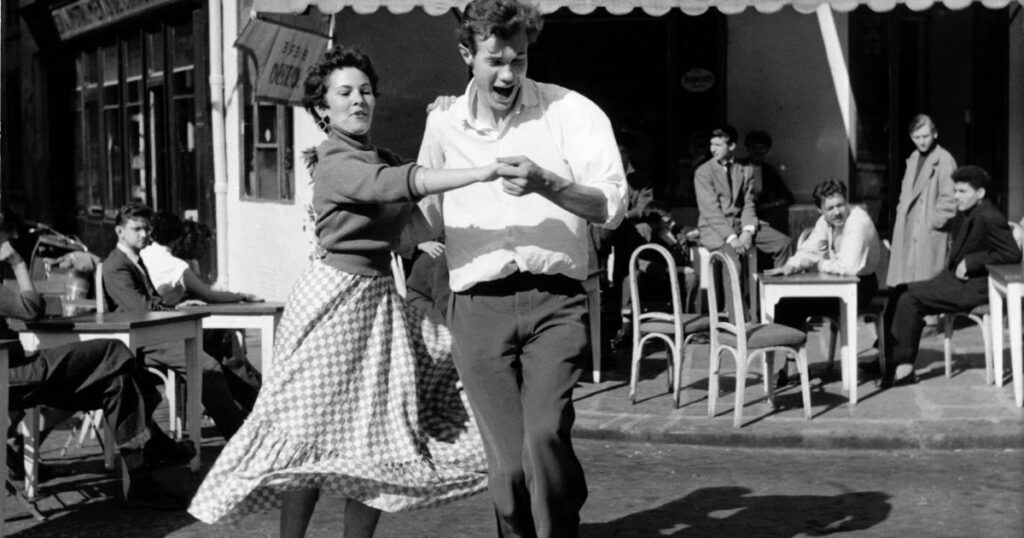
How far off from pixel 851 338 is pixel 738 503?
284 centimetres

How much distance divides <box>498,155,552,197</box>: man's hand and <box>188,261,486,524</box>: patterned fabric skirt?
1.07 m

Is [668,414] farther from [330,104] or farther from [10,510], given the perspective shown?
[330,104]

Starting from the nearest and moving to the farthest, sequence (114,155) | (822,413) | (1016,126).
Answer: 1. (822,413)
2. (1016,126)
3. (114,155)

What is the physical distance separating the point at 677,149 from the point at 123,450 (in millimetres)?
8535

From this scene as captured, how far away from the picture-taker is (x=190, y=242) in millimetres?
9430

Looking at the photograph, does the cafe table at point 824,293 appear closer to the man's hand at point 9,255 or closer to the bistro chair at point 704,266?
the bistro chair at point 704,266

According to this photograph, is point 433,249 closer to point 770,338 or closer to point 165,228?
point 165,228

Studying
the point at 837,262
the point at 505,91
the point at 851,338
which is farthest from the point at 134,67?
the point at 505,91

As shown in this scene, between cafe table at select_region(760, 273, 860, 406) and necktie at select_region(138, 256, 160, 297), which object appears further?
cafe table at select_region(760, 273, 860, 406)

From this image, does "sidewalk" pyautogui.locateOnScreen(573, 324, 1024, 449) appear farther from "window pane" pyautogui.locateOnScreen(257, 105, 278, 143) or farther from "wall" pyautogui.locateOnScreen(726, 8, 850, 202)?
"window pane" pyautogui.locateOnScreen(257, 105, 278, 143)

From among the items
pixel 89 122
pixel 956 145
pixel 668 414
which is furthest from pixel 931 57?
pixel 89 122

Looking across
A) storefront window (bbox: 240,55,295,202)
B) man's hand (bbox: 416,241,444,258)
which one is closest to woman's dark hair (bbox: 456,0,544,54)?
man's hand (bbox: 416,241,444,258)

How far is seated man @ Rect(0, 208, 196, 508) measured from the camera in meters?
6.82

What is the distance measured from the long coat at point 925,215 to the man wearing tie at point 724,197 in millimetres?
1206
